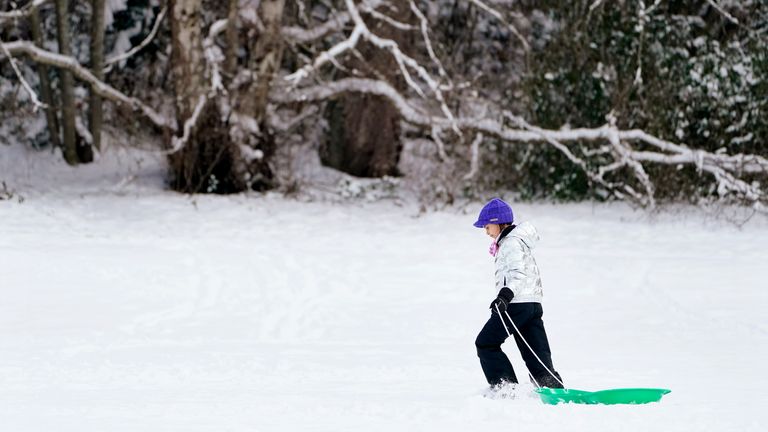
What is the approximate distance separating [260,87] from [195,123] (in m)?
1.02

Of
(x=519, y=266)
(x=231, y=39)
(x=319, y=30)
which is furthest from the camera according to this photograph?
(x=319, y=30)

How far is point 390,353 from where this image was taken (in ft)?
25.9

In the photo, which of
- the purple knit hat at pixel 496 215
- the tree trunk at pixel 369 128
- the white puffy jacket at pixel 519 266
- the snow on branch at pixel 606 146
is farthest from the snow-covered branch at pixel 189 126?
the white puffy jacket at pixel 519 266

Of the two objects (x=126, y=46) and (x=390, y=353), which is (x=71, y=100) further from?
(x=390, y=353)

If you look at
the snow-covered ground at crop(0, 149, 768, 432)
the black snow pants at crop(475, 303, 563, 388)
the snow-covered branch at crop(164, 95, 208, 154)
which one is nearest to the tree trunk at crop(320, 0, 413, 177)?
the snow-covered ground at crop(0, 149, 768, 432)

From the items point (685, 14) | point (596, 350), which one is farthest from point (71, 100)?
point (596, 350)

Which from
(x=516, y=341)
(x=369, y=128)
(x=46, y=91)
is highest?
(x=516, y=341)

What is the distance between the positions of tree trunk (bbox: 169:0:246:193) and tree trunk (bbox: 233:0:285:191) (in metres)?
0.23

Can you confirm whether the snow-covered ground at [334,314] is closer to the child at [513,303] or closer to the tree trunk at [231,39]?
the child at [513,303]

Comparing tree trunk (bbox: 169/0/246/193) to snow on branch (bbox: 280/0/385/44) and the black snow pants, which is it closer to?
snow on branch (bbox: 280/0/385/44)

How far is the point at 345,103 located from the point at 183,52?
3.02 metres

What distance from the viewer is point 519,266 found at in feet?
18.6

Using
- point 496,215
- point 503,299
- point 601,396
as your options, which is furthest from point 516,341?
point 496,215

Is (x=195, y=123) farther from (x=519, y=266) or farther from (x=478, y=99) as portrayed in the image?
(x=519, y=266)
